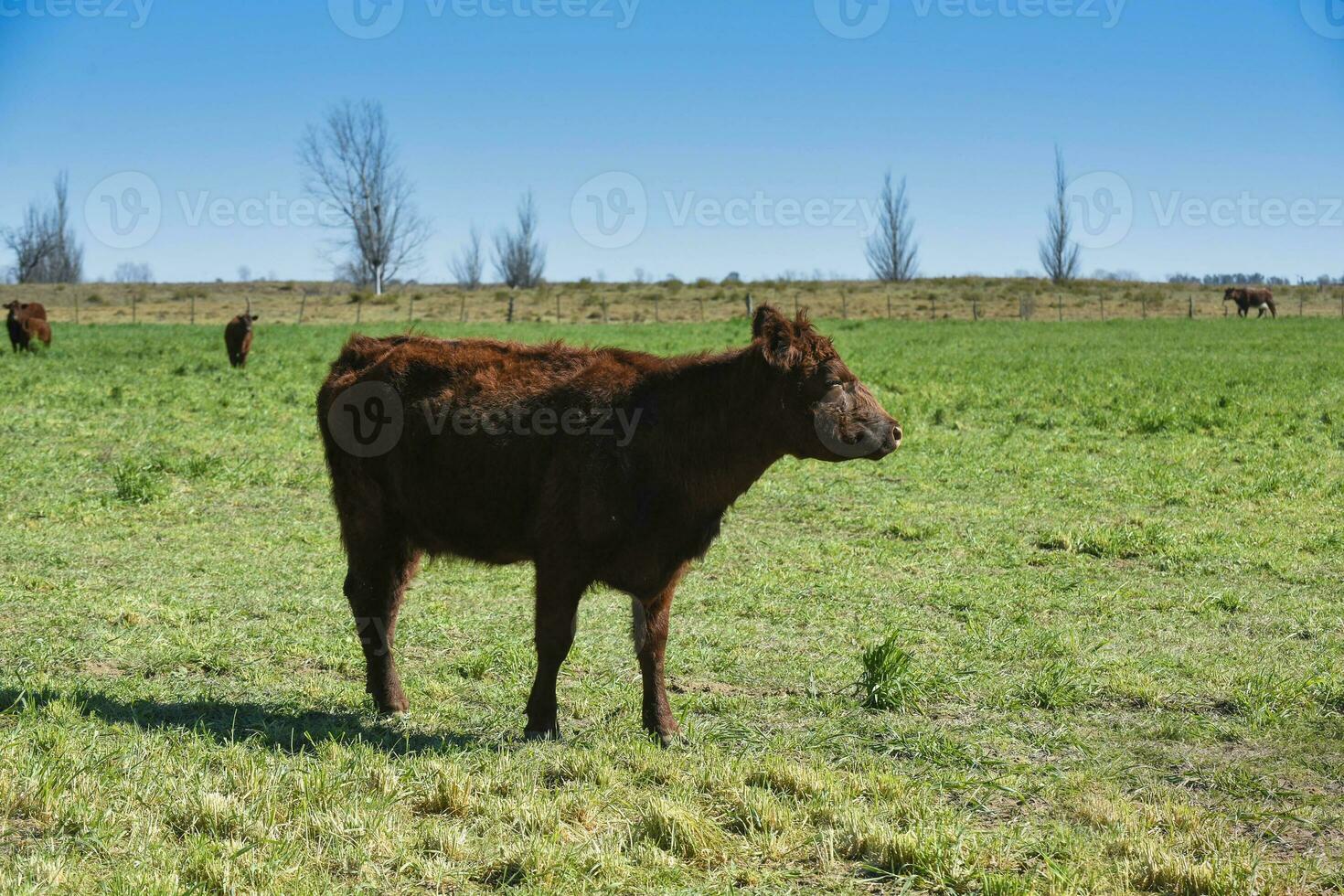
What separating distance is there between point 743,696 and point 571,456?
5.98 ft

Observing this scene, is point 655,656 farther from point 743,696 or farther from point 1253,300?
point 1253,300

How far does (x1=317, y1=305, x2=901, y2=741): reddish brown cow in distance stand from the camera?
5430 mm

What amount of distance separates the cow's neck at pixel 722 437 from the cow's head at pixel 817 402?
0.08m

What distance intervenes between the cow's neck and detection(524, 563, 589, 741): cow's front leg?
722 millimetres

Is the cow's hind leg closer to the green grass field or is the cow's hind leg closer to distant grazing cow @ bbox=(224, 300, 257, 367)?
the green grass field

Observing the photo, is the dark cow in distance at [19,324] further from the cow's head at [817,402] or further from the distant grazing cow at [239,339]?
the cow's head at [817,402]

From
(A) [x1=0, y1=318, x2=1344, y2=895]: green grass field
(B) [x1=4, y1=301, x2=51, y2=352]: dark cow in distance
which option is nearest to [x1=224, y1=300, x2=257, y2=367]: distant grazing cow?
(B) [x1=4, y1=301, x2=51, y2=352]: dark cow in distance

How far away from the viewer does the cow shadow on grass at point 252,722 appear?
532 cm

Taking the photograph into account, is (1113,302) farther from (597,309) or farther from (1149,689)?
(1149,689)

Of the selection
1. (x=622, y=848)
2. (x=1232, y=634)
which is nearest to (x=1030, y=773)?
(x=622, y=848)

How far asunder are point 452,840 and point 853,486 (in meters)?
9.19

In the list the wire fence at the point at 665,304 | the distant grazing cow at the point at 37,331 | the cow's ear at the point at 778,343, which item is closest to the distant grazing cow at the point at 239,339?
the distant grazing cow at the point at 37,331

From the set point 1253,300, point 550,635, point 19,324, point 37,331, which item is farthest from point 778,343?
point 1253,300

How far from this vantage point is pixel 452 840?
4074 millimetres
